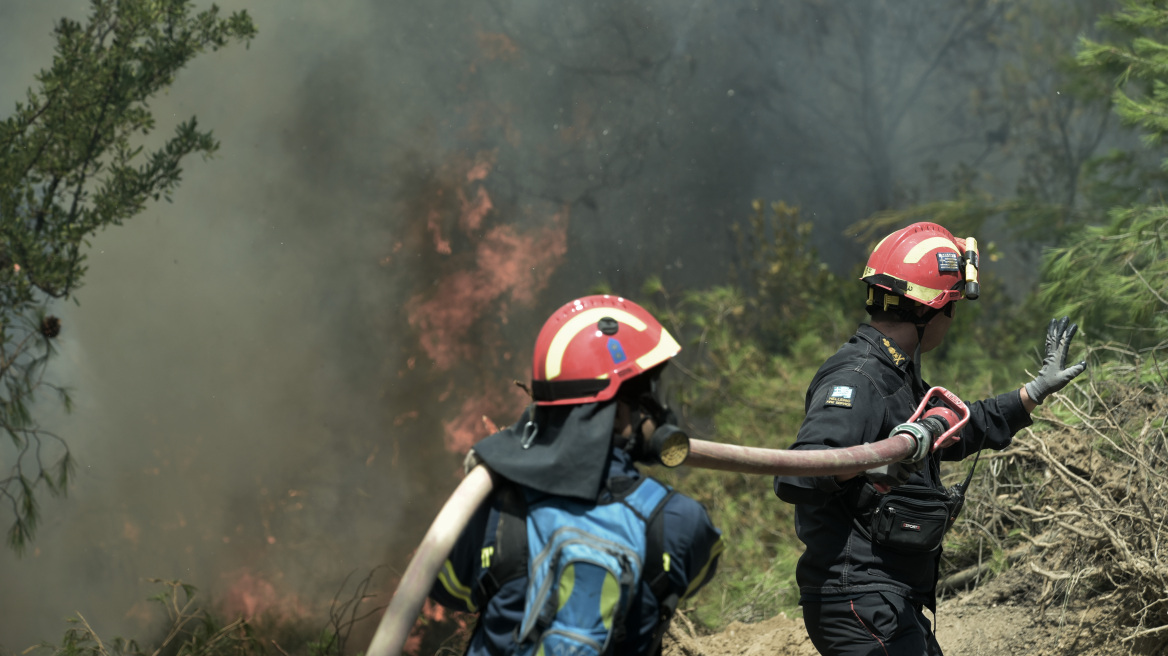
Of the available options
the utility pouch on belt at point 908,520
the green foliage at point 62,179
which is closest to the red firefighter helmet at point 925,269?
the utility pouch on belt at point 908,520

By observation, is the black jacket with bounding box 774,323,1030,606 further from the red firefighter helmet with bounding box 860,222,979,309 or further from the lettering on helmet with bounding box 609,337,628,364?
the lettering on helmet with bounding box 609,337,628,364

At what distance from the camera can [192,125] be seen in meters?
6.21

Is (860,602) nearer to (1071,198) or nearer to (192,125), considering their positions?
(192,125)

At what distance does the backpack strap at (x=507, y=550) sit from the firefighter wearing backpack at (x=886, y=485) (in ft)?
3.28

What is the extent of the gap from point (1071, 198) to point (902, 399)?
342 inches

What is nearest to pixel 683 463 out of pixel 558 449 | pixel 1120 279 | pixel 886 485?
pixel 558 449

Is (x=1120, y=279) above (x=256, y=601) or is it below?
above

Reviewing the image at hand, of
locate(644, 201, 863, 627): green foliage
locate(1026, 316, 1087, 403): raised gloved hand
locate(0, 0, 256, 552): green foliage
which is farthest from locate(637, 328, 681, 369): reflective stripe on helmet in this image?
locate(0, 0, 256, 552): green foliage

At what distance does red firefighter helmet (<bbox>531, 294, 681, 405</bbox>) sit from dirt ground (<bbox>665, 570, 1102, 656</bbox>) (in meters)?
2.85

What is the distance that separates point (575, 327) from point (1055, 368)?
189cm

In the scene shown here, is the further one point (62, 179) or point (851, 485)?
point (62, 179)

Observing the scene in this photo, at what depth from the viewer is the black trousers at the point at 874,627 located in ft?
8.32

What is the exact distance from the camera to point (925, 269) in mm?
2947

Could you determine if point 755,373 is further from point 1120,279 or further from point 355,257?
point 355,257
